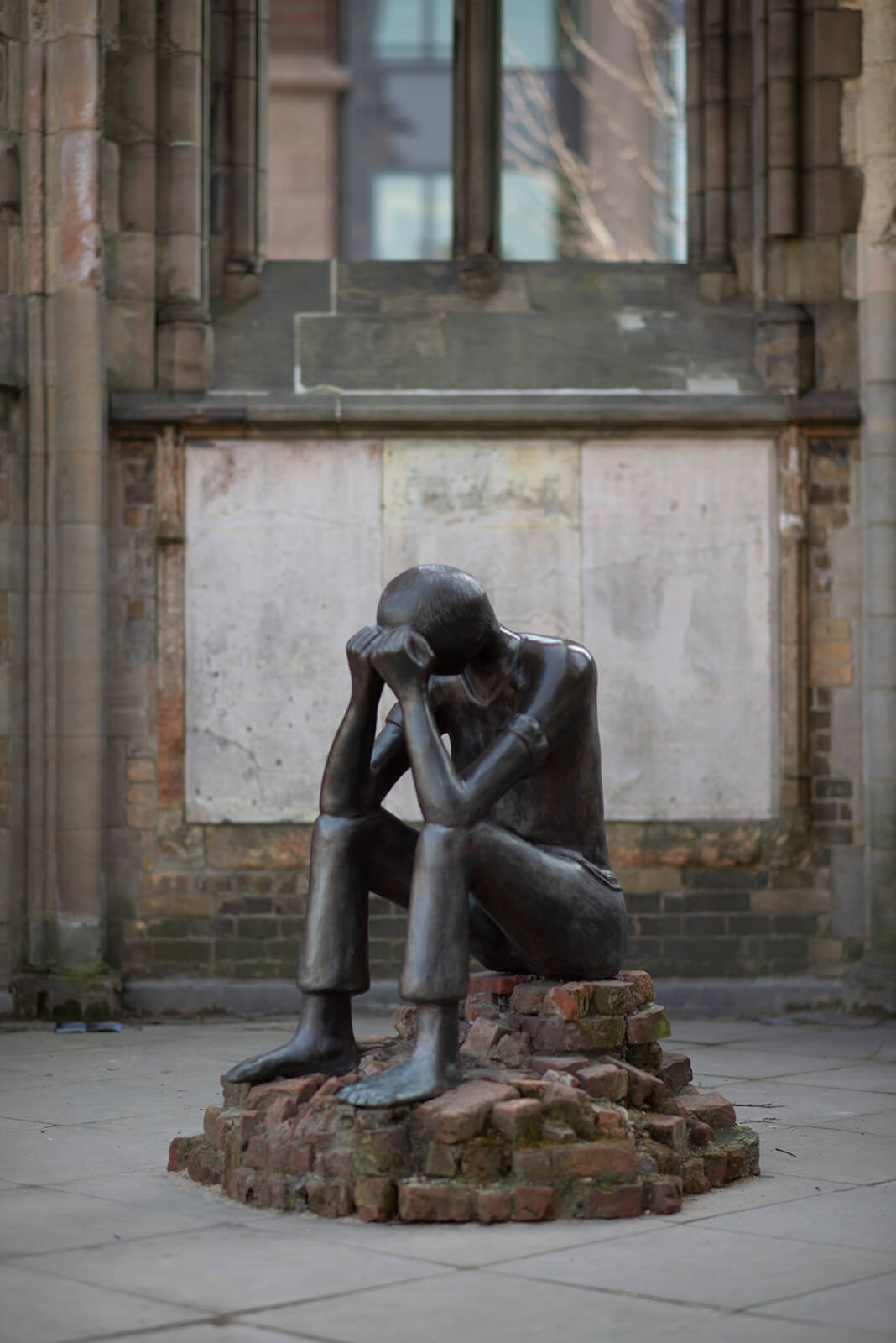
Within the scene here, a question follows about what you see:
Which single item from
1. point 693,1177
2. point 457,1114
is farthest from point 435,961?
point 693,1177

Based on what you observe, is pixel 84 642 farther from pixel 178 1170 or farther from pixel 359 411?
pixel 178 1170

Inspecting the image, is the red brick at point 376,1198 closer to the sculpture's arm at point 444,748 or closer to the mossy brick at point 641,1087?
the mossy brick at point 641,1087

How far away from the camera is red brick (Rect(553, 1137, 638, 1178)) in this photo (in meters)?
4.79

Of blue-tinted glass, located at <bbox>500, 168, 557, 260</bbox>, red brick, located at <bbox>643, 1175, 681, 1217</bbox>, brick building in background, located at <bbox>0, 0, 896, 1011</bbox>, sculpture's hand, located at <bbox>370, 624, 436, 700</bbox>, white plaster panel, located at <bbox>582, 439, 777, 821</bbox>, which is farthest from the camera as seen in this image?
blue-tinted glass, located at <bbox>500, 168, 557, 260</bbox>

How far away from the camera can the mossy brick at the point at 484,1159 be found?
4.76 metres

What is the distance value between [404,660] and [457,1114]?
126cm

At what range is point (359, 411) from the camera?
9969 mm

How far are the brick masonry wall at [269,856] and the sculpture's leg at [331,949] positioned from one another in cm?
448

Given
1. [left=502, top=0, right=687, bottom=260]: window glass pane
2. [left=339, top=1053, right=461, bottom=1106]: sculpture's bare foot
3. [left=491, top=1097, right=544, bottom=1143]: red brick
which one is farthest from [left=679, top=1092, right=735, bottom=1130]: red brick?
[left=502, top=0, right=687, bottom=260]: window glass pane

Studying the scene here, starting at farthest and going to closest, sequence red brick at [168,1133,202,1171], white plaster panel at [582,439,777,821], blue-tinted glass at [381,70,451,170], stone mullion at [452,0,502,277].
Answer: blue-tinted glass at [381,70,451,170]
stone mullion at [452,0,502,277]
white plaster panel at [582,439,777,821]
red brick at [168,1133,202,1171]

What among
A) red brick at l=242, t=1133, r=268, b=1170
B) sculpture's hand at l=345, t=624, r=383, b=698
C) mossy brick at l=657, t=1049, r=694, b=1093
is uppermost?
sculpture's hand at l=345, t=624, r=383, b=698

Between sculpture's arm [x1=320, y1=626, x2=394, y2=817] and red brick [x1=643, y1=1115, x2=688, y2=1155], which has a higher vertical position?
sculpture's arm [x1=320, y1=626, x2=394, y2=817]

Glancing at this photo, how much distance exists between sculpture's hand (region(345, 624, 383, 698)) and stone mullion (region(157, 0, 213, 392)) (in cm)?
513

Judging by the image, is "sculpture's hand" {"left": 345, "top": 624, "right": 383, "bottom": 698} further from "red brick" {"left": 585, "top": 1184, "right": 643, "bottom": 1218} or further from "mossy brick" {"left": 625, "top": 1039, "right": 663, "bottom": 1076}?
"red brick" {"left": 585, "top": 1184, "right": 643, "bottom": 1218}
